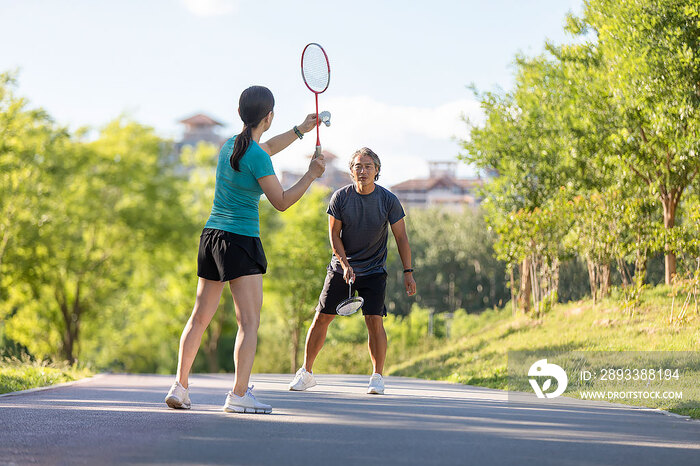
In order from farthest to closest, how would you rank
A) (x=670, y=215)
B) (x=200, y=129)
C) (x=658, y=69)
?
(x=200, y=129)
(x=670, y=215)
(x=658, y=69)

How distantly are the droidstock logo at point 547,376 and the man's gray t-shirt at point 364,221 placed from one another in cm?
208

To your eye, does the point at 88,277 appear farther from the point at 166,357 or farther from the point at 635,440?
the point at 635,440

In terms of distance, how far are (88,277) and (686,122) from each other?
108ft

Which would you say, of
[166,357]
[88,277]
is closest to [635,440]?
[88,277]

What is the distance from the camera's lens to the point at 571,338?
1319 centimetres

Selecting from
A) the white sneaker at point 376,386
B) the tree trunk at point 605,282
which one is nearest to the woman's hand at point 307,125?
the white sneaker at point 376,386

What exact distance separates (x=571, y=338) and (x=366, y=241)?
20.9ft

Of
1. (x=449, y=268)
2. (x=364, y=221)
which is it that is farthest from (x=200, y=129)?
(x=364, y=221)

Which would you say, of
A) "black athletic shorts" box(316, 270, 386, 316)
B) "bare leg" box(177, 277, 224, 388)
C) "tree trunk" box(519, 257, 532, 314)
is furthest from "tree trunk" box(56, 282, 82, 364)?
"bare leg" box(177, 277, 224, 388)

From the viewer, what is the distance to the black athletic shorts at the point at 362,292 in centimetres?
801

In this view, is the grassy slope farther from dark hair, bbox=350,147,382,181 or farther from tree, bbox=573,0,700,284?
dark hair, bbox=350,147,382,181

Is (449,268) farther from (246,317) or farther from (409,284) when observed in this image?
(246,317)

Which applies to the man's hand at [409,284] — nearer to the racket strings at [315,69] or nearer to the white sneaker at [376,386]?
the white sneaker at [376,386]

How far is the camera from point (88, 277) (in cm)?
4034
